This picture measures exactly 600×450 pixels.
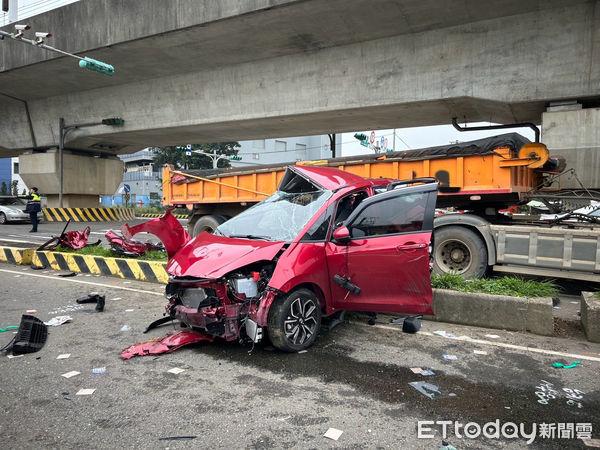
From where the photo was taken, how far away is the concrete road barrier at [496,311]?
4.94 m

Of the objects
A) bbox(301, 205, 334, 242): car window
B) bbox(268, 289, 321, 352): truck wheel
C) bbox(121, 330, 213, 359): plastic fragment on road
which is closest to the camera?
bbox(268, 289, 321, 352): truck wheel

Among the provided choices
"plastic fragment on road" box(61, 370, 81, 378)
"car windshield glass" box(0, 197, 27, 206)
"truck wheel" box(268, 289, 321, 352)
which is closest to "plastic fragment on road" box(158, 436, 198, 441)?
"truck wheel" box(268, 289, 321, 352)

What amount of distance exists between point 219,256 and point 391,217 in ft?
6.47

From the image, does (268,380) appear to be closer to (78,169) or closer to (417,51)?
(417,51)

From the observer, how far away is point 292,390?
3.44 meters

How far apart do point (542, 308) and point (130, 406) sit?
4.68 m

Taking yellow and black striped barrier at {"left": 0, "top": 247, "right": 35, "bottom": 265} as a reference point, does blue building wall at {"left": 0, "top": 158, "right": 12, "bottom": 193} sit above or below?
above

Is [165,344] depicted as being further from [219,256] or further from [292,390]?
[292,390]

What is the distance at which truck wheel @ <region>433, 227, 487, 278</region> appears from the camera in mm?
7195

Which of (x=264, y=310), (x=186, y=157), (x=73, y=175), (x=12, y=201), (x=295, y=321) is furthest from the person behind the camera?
(x=186, y=157)

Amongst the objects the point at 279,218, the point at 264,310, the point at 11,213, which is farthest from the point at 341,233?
the point at 11,213

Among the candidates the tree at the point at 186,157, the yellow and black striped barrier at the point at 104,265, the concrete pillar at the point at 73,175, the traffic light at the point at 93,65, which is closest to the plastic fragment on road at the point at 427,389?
the yellow and black striped barrier at the point at 104,265

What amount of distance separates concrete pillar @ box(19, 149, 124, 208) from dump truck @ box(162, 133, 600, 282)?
20.7 m

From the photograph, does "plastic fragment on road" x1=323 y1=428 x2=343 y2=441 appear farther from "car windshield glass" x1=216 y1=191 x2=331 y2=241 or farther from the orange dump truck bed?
the orange dump truck bed
